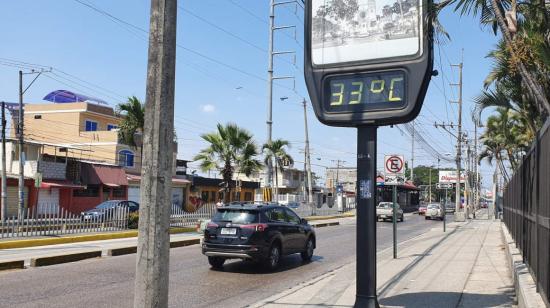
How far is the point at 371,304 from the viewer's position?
21.7 ft

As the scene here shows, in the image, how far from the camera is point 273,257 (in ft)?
→ 43.5

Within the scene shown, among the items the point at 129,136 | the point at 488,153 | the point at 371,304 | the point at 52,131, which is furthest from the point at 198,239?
the point at 52,131

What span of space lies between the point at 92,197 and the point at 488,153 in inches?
1258

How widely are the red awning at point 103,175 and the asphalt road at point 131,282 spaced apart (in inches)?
1038

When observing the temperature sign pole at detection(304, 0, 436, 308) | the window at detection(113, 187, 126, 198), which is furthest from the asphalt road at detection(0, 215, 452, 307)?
the window at detection(113, 187, 126, 198)

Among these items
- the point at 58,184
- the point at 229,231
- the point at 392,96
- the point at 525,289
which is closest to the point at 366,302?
the point at 525,289

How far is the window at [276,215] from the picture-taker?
44.6 feet

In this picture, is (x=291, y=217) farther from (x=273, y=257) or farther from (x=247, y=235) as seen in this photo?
(x=247, y=235)

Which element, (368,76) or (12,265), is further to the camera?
(12,265)

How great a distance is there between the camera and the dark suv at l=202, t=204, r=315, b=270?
41.3 ft

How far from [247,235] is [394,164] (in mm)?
4829

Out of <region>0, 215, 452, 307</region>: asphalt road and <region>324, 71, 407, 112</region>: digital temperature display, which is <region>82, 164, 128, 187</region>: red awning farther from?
<region>324, 71, 407, 112</region>: digital temperature display

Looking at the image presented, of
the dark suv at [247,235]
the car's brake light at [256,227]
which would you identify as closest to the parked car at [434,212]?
the dark suv at [247,235]

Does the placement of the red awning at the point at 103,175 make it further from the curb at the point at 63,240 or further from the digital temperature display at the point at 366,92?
the digital temperature display at the point at 366,92
